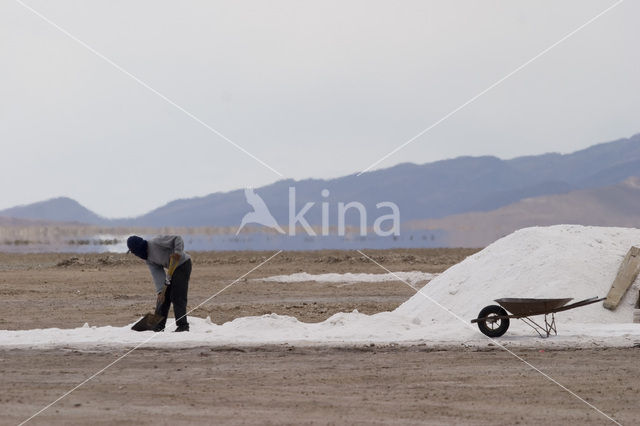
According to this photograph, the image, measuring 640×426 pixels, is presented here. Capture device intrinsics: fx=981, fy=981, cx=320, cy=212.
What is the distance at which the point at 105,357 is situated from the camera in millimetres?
11695

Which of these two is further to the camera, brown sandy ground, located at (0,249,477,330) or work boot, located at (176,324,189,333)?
brown sandy ground, located at (0,249,477,330)

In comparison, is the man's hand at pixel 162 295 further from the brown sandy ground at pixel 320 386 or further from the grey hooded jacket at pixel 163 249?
A: the brown sandy ground at pixel 320 386

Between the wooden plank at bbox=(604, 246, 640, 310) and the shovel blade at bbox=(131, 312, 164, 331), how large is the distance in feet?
21.5

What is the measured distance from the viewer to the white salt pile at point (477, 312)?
12812 millimetres

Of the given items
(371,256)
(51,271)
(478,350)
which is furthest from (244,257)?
(478,350)

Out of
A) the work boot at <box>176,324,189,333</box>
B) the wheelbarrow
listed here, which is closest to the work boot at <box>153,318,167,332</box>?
the work boot at <box>176,324,189,333</box>

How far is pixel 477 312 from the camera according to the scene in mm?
14844

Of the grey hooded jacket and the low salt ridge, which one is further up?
the grey hooded jacket

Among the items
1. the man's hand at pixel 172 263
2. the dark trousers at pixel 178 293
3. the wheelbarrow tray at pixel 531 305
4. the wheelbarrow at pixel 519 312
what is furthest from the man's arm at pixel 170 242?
the wheelbarrow tray at pixel 531 305

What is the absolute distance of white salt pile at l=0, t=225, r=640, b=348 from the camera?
12812 mm

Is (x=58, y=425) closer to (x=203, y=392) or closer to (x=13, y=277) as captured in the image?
(x=203, y=392)

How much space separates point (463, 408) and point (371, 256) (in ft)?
113

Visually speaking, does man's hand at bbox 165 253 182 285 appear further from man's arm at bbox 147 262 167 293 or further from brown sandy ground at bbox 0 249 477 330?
brown sandy ground at bbox 0 249 477 330

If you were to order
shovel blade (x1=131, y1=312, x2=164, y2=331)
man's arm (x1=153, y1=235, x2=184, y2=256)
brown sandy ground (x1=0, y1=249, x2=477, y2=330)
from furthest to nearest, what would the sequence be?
1. brown sandy ground (x1=0, y1=249, x2=477, y2=330)
2. shovel blade (x1=131, y1=312, x2=164, y2=331)
3. man's arm (x1=153, y1=235, x2=184, y2=256)
